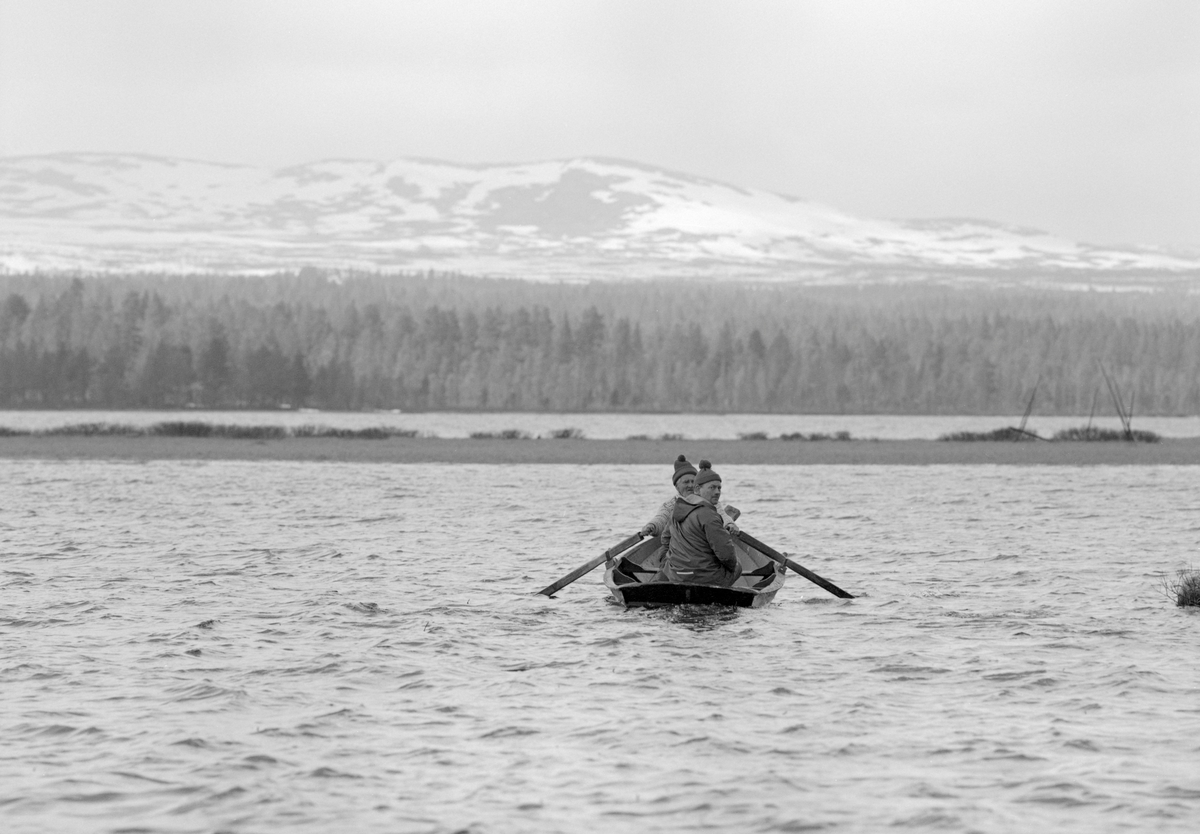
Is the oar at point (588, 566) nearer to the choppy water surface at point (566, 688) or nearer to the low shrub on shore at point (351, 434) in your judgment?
the choppy water surface at point (566, 688)

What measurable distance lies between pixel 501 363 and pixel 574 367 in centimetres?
814

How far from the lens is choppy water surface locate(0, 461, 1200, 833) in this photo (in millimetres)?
16461

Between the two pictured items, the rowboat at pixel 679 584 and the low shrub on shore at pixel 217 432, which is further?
the low shrub on shore at pixel 217 432

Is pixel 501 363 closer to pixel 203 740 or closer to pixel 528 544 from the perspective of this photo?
pixel 528 544

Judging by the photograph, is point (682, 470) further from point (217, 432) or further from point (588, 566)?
point (217, 432)

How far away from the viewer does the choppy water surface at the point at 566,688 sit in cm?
1646

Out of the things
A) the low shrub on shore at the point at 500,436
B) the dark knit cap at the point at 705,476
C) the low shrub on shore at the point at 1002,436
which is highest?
the low shrub on shore at the point at 1002,436

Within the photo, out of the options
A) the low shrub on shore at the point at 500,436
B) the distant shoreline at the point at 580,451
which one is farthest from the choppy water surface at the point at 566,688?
the low shrub on shore at the point at 500,436

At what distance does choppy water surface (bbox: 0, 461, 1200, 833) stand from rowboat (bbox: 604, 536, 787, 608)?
0.39 metres

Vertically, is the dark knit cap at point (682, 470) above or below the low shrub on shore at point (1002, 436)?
below

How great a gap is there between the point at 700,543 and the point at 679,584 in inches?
28.0

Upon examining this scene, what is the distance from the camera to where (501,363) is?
195625 millimetres

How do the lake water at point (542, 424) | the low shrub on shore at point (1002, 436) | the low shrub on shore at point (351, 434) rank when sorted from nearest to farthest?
the low shrub on shore at point (351, 434) < the low shrub on shore at point (1002, 436) < the lake water at point (542, 424)

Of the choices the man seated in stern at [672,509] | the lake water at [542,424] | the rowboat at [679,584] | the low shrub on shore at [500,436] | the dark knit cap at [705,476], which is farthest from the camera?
the lake water at [542,424]
